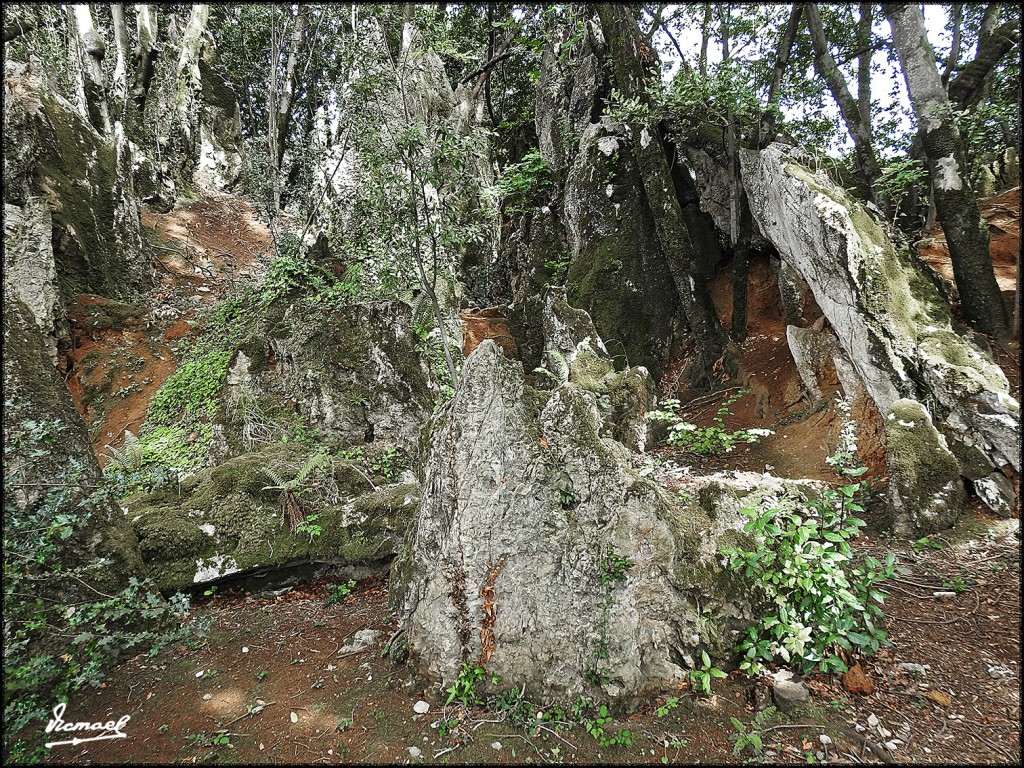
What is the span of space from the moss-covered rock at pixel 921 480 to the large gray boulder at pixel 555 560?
2612mm

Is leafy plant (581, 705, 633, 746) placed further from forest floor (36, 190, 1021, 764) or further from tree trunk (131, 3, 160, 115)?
tree trunk (131, 3, 160, 115)

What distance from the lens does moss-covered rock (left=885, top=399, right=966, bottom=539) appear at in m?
4.66

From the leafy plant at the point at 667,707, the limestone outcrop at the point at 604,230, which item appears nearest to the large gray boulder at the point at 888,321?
the limestone outcrop at the point at 604,230

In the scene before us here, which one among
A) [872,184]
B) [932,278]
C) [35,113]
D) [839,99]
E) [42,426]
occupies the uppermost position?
[35,113]

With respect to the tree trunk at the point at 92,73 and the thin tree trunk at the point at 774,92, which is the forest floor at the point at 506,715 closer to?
the thin tree trunk at the point at 774,92

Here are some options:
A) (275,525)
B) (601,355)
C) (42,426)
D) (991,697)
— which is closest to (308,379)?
(275,525)

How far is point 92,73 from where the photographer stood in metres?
13.5

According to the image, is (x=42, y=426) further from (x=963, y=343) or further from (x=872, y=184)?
(x=872, y=184)

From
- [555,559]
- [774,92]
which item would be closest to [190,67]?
[774,92]

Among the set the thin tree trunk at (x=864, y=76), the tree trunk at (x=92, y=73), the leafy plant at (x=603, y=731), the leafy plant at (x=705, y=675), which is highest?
the tree trunk at (x=92, y=73)

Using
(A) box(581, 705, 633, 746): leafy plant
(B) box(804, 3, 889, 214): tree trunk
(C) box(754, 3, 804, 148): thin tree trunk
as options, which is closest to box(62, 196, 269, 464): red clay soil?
(A) box(581, 705, 633, 746): leafy plant

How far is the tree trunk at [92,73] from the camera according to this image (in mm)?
12773

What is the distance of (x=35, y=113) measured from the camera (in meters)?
9.70

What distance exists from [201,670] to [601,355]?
7.22 m
